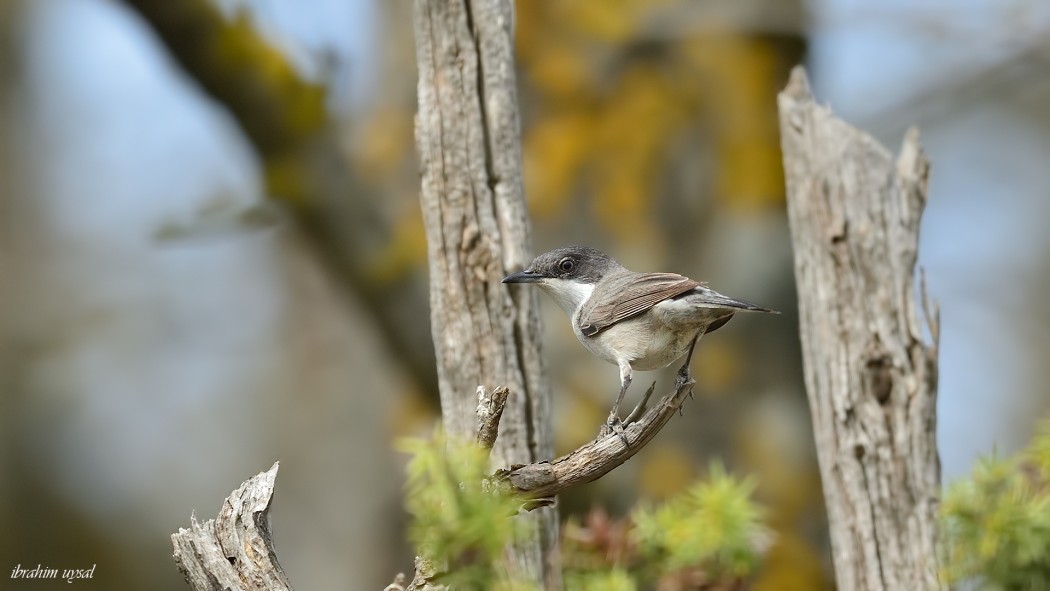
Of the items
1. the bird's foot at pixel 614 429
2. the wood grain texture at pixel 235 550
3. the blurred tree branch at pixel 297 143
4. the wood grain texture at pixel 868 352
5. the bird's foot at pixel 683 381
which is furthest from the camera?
the blurred tree branch at pixel 297 143

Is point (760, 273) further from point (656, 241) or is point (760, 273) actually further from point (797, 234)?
point (797, 234)

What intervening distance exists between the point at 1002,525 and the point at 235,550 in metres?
1.73

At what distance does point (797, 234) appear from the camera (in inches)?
140

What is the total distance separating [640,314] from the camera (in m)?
3.14

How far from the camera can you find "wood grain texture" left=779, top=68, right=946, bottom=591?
318cm

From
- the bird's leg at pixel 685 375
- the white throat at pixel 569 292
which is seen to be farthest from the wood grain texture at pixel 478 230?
the bird's leg at pixel 685 375

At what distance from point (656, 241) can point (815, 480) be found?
6.68ft

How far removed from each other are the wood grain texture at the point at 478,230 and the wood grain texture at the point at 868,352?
3.26 ft

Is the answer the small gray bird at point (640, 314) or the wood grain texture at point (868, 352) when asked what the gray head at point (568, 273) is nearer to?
the small gray bird at point (640, 314)

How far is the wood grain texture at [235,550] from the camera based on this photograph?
234 centimetres

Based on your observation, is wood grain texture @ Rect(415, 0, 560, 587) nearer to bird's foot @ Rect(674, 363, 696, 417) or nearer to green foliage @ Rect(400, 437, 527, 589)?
bird's foot @ Rect(674, 363, 696, 417)

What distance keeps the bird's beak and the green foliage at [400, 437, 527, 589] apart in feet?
4.89

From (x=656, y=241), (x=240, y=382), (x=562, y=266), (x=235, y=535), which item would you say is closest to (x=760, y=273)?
(x=656, y=241)
